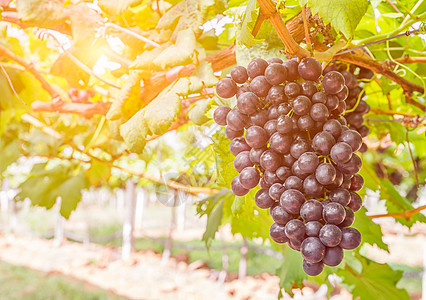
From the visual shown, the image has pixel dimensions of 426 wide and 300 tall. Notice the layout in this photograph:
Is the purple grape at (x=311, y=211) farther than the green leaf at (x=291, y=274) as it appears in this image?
No

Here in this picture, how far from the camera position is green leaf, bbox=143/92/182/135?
2.22 ft

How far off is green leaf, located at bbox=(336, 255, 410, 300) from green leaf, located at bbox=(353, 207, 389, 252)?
144 mm

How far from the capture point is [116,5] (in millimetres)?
799

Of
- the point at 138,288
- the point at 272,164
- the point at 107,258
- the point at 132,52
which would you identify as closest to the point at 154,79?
the point at 132,52

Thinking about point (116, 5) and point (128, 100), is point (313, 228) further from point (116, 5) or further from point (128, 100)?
point (116, 5)

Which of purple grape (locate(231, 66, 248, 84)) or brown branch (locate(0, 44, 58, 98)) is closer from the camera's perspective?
purple grape (locate(231, 66, 248, 84))

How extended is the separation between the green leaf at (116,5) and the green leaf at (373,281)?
3.35 ft

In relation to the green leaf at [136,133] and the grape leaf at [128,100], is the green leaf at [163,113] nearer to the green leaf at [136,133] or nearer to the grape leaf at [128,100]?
the green leaf at [136,133]

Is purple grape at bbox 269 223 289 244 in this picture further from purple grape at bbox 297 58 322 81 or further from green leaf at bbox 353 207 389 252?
green leaf at bbox 353 207 389 252

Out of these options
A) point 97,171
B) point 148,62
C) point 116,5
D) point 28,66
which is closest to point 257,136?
point 148,62

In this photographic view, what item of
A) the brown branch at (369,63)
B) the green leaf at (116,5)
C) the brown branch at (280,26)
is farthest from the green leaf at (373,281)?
the green leaf at (116,5)

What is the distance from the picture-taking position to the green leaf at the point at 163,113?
677mm

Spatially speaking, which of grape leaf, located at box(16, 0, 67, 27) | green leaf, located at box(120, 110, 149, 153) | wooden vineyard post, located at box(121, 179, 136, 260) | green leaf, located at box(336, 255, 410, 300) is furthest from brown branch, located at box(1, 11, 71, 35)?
wooden vineyard post, located at box(121, 179, 136, 260)

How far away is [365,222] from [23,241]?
37.6 ft
